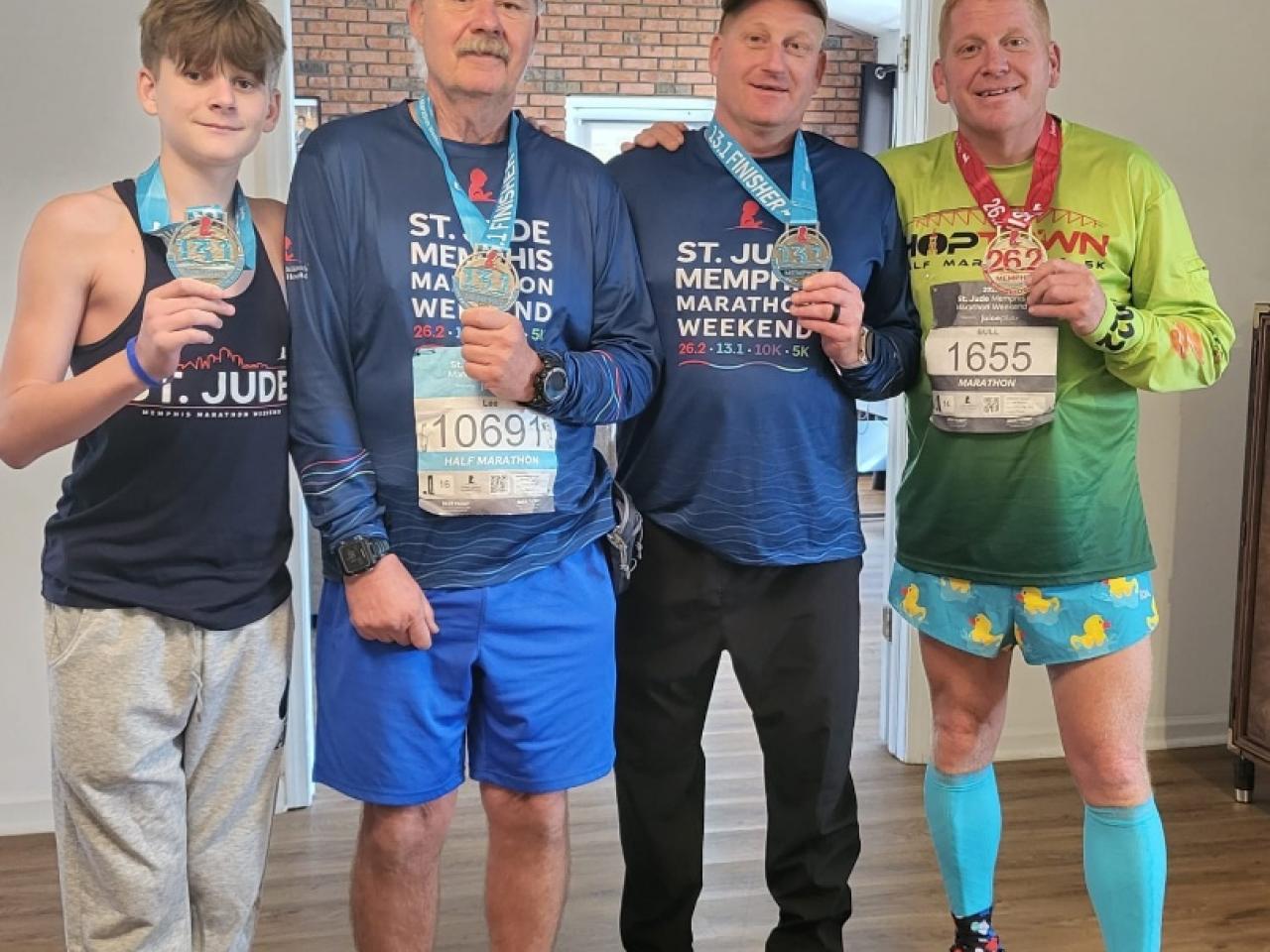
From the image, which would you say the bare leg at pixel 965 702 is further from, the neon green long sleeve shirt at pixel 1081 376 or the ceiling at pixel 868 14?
the ceiling at pixel 868 14

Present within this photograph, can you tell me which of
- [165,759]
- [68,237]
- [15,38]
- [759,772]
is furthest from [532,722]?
[15,38]

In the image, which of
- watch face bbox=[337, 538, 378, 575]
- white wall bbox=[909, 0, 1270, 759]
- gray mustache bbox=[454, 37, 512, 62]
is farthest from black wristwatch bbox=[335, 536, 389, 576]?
white wall bbox=[909, 0, 1270, 759]

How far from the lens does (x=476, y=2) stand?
62.2 inches

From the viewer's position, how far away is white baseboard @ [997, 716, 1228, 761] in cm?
337

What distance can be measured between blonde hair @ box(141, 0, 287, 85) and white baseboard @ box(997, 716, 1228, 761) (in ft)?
8.92

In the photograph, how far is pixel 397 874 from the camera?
1665 millimetres

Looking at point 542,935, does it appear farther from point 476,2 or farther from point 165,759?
point 476,2

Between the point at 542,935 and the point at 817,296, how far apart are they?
1.03 metres

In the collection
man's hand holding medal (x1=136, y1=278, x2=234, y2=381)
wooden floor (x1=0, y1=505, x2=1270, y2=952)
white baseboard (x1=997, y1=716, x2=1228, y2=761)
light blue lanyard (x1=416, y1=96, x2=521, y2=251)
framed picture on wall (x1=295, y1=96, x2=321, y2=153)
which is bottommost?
wooden floor (x1=0, y1=505, x2=1270, y2=952)

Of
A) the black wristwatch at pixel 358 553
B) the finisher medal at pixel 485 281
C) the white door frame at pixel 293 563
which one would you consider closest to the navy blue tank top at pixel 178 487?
the black wristwatch at pixel 358 553

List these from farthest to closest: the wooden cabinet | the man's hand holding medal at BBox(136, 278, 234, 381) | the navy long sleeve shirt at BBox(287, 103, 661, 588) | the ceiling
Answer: the ceiling, the wooden cabinet, the navy long sleeve shirt at BBox(287, 103, 661, 588), the man's hand holding medal at BBox(136, 278, 234, 381)

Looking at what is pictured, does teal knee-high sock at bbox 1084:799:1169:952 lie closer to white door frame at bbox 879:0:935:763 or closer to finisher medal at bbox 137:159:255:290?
white door frame at bbox 879:0:935:763

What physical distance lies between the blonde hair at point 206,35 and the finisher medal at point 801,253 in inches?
29.4

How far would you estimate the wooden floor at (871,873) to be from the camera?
2.38 meters
